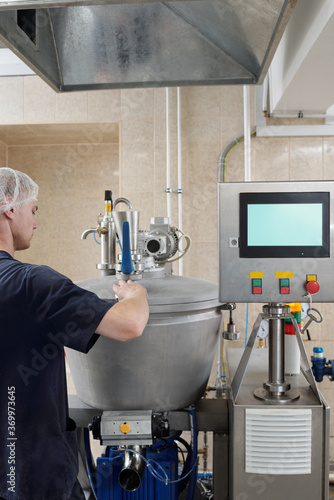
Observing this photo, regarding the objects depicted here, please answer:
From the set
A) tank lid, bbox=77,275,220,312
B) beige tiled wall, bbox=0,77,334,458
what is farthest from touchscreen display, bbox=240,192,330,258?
beige tiled wall, bbox=0,77,334,458

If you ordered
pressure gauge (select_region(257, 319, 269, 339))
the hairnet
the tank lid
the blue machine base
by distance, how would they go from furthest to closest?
pressure gauge (select_region(257, 319, 269, 339)) → the blue machine base → the tank lid → the hairnet

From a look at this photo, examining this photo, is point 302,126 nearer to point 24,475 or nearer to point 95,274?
point 95,274

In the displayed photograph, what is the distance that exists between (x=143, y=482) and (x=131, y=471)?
0.12 m

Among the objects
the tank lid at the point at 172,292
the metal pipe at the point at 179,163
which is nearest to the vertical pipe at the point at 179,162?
the metal pipe at the point at 179,163

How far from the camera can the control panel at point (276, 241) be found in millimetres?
1242

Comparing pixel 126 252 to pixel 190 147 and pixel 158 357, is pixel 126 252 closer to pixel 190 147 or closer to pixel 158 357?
pixel 158 357

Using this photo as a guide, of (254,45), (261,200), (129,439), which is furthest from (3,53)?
(129,439)

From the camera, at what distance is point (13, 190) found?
119 centimetres

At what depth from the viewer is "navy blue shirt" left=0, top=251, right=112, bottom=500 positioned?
1.03 m

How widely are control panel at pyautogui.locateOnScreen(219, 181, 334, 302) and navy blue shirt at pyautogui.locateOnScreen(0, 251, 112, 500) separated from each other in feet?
1.41

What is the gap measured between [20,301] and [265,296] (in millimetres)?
660

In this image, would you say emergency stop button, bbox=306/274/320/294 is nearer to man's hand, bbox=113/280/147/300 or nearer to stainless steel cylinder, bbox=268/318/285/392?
stainless steel cylinder, bbox=268/318/285/392

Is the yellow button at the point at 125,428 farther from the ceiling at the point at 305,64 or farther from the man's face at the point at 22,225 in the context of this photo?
the ceiling at the point at 305,64

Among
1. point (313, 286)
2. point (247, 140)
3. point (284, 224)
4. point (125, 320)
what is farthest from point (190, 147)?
point (125, 320)
